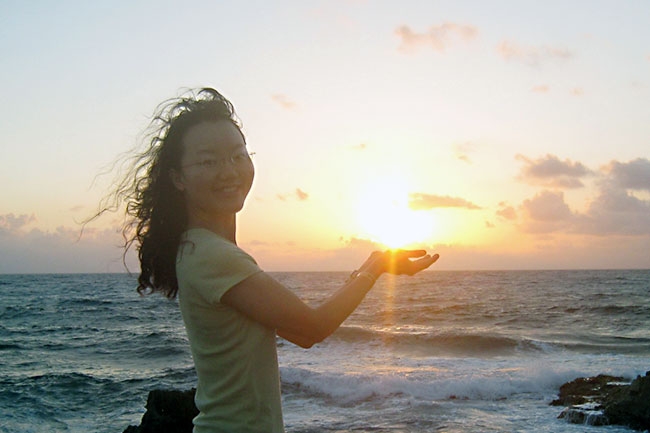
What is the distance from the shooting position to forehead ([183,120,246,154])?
5.78 feet

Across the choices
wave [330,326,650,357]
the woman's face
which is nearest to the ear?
the woman's face

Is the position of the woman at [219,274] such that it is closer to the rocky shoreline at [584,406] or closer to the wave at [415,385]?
the rocky shoreline at [584,406]

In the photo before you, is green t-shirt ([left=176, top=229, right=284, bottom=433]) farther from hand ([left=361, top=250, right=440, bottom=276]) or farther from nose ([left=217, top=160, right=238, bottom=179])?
hand ([left=361, top=250, right=440, bottom=276])

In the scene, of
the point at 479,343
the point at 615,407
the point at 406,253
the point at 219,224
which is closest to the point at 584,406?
the point at 615,407

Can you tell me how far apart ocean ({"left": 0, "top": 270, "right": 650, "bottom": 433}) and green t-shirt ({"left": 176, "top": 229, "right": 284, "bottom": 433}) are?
25.6ft

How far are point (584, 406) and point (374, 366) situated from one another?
6257 millimetres

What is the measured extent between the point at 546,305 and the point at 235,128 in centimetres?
3283

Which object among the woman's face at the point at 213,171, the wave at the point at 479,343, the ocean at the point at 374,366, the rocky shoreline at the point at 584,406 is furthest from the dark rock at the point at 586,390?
the woman's face at the point at 213,171

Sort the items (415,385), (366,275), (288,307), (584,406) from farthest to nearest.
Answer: (415,385)
(584,406)
(366,275)
(288,307)

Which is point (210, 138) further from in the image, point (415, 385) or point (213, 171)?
point (415, 385)

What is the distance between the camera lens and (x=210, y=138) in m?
1.77

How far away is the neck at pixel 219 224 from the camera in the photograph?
1794 millimetres

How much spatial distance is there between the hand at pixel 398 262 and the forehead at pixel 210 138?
0.52 m

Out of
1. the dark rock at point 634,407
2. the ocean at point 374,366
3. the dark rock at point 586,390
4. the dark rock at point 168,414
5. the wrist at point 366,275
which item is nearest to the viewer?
the wrist at point 366,275
